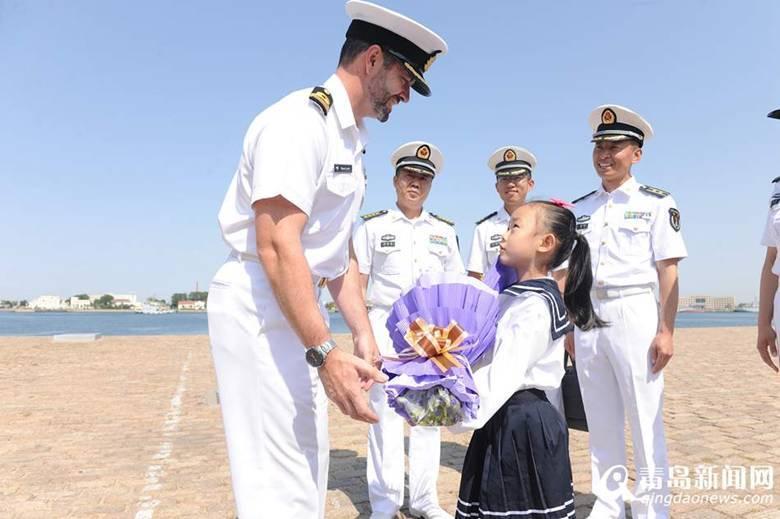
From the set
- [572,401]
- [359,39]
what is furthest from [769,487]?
[359,39]

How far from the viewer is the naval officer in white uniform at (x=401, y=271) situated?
4.12m

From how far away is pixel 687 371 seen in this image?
1216 cm

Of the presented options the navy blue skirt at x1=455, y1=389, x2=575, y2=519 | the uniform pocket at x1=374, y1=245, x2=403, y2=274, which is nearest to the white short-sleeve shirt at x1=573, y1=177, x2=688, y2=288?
the uniform pocket at x1=374, y1=245, x2=403, y2=274

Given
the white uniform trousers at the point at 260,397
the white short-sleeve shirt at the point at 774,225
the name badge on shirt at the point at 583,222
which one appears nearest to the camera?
the white uniform trousers at the point at 260,397

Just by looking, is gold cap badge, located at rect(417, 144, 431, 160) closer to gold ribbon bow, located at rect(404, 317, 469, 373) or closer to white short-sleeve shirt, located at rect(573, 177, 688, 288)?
white short-sleeve shirt, located at rect(573, 177, 688, 288)

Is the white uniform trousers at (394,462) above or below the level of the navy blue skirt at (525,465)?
below

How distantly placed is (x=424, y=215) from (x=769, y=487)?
3.33 metres

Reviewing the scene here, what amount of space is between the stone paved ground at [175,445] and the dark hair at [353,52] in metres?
3.18

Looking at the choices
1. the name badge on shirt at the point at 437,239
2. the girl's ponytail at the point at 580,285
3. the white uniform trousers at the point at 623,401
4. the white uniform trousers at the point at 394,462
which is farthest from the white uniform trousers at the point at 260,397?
the name badge on shirt at the point at 437,239

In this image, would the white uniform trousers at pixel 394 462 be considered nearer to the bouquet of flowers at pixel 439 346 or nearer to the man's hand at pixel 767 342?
the bouquet of flowers at pixel 439 346

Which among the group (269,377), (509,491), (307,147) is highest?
(307,147)

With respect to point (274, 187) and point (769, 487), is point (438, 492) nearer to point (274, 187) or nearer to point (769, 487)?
point (769, 487)

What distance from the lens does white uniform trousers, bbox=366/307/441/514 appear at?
13.4ft

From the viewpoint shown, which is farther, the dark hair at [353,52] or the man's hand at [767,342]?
the man's hand at [767,342]
